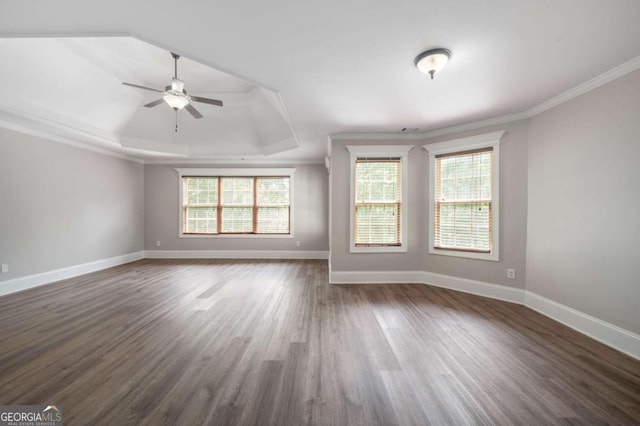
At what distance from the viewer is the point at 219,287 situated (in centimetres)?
394

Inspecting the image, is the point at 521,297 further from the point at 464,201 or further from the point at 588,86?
A: the point at 588,86

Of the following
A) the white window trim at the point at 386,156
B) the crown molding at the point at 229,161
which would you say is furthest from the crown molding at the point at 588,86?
the crown molding at the point at 229,161

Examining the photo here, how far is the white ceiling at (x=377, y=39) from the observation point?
1574 millimetres

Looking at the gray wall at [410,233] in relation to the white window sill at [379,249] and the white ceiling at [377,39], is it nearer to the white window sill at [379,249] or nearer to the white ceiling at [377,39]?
the white window sill at [379,249]

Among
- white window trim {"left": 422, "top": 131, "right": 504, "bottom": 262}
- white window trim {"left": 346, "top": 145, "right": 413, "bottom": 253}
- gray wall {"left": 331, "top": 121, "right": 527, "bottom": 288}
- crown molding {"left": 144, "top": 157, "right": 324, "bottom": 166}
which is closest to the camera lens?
white window trim {"left": 422, "top": 131, "right": 504, "bottom": 262}

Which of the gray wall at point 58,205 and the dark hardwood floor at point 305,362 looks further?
the gray wall at point 58,205

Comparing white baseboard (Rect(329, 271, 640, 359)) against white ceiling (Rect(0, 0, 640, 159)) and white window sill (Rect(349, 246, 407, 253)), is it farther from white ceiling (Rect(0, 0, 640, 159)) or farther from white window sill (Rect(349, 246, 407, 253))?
white ceiling (Rect(0, 0, 640, 159))

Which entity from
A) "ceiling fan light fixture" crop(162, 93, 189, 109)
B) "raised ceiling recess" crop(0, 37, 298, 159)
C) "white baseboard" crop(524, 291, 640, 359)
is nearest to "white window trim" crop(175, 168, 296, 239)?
"raised ceiling recess" crop(0, 37, 298, 159)

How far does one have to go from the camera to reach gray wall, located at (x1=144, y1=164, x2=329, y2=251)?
627 centimetres

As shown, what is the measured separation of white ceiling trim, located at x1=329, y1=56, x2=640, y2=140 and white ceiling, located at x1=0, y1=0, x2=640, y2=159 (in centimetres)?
9

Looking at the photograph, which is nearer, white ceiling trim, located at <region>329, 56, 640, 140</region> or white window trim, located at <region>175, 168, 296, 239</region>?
white ceiling trim, located at <region>329, 56, 640, 140</region>

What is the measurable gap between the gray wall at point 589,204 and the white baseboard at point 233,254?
4467 millimetres

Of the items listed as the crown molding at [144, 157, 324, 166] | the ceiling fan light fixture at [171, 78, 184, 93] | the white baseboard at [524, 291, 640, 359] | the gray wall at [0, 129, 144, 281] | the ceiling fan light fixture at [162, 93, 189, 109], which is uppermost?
the ceiling fan light fixture at [171, 78, 184, 93]

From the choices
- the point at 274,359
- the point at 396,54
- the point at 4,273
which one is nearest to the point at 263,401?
the point at 274,359
